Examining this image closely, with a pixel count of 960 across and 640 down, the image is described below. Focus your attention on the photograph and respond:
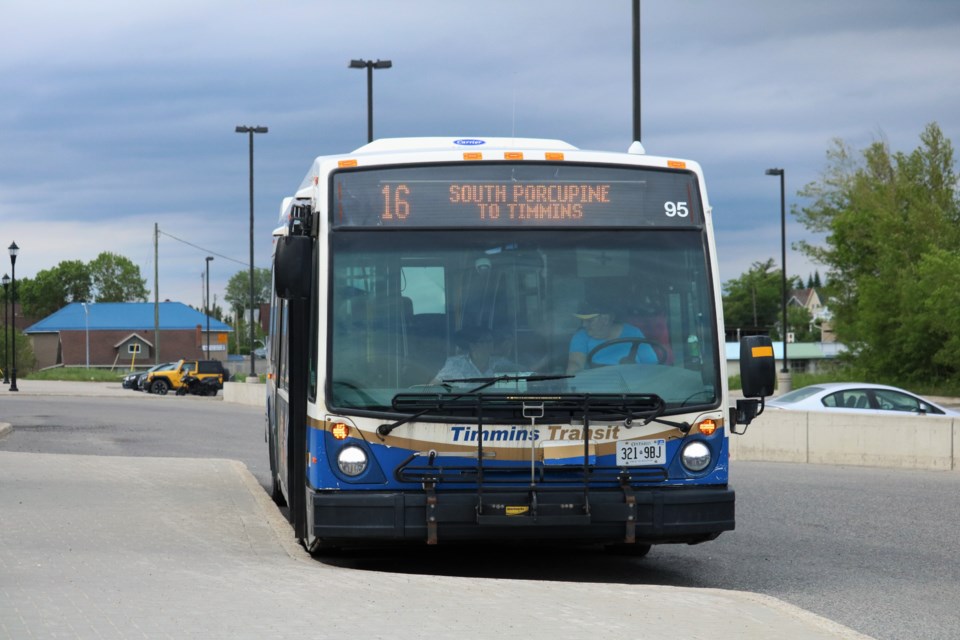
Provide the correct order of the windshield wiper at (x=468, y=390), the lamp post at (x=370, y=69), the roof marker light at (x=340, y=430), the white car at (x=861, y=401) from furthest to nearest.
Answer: the lamp post at (x=370, y=69) < the white car at (x=861, y=401) < the roof marker light at (x=340, y=430) < the windshield wiper at (x=468, y=390)

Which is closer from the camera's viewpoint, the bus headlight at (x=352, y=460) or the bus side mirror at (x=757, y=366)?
the bus headlight at (x=352, y=460)

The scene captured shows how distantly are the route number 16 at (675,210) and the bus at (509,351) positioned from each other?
0.01 metres

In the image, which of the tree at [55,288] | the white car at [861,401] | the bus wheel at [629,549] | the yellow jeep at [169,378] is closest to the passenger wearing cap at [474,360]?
the bus wheel at [629,549]

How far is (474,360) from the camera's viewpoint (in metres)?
8.66

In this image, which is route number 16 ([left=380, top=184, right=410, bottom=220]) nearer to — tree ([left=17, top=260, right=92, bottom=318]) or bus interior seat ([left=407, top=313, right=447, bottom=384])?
bus interior seat ([left=407, top=313, right=447, bottom=384])

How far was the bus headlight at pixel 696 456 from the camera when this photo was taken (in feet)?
28.9

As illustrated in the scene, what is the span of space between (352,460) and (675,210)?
2771mm

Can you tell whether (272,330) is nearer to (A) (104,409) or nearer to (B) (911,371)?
(A) (104,409)

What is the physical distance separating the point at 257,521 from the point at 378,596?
4391mm

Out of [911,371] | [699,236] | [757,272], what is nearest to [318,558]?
[699,236]

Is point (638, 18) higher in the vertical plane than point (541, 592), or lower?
higher

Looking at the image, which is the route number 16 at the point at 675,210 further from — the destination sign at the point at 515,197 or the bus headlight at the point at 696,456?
the bus headlight at the point at 696,456

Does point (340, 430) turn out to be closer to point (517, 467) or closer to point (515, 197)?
point (517, 467)

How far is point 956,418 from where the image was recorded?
19500 millimetres
